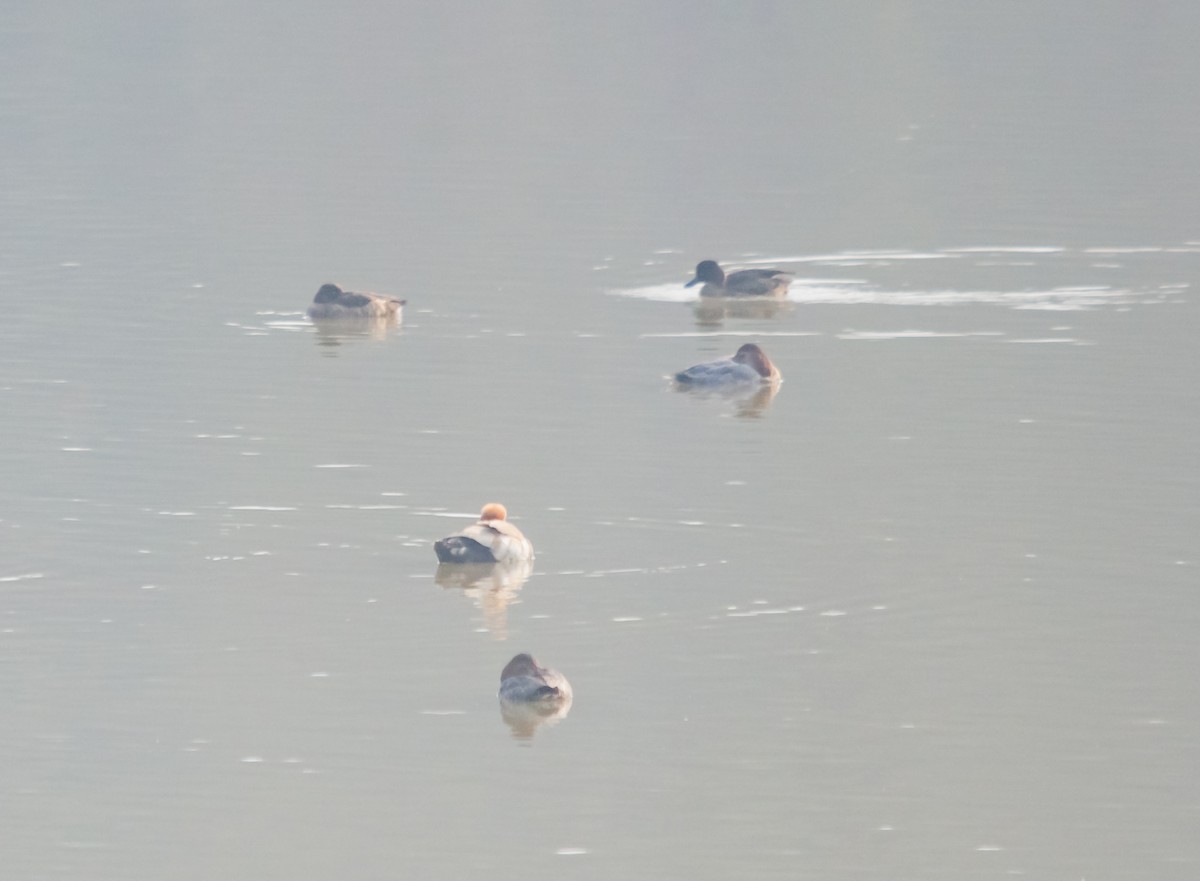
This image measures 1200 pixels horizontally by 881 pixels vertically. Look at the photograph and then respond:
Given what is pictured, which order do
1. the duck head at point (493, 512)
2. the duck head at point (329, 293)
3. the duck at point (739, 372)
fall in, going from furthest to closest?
the duck head at point (329, 293)
the duck at point (739, 372)
the duck head at point (493, 512)

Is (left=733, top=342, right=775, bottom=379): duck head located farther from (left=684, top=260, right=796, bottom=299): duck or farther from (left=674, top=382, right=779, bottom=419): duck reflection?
(left=684, top=260, right=796, bottom=299): duck

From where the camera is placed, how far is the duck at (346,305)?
25031 millimetres

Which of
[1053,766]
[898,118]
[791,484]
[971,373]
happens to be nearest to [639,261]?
[971,373]

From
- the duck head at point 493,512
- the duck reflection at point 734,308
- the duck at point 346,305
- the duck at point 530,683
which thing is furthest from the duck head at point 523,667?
the duck reflection at point 734,308

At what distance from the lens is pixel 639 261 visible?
1188 inches

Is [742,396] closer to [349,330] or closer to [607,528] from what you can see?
[607,528]

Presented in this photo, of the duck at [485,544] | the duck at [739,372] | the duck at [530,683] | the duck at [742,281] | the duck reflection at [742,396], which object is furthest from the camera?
the duck at [742,281]

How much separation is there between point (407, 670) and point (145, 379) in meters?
9.55

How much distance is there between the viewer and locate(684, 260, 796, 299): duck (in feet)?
85.7

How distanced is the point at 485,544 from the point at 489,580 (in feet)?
0.70

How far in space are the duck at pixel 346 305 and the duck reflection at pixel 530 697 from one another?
43.2 feet

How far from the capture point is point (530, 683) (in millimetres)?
11992

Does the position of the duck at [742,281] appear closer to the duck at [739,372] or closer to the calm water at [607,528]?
the calm water at [607,528]

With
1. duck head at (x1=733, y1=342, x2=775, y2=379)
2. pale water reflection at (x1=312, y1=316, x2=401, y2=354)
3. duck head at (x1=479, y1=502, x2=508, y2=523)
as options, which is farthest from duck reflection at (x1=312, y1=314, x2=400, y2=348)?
duck head at (x1=479, y1=502, x2=508, y2=523)
